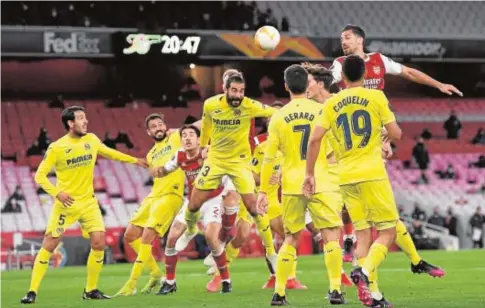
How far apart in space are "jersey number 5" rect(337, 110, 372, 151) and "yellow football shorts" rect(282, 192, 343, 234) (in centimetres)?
99

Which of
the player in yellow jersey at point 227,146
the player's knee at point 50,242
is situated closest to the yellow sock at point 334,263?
the player in yellow jersey at point 227,146

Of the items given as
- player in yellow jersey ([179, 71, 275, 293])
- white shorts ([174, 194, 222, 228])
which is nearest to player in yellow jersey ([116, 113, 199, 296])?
white shorts ([174, 194, 222, 228])

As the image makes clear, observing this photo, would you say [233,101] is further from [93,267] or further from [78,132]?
[93,267]

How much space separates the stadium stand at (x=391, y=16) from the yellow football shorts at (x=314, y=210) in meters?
25.0

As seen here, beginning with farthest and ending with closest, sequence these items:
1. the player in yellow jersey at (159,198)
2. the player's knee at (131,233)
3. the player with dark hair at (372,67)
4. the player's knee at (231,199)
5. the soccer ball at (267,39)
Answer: the player's knee at (131,233) < the soccer ball at (267,39) < the player in yellow jersey at (159,198) < the player's knee at (231,199) < the player with dark hair at (372,67)

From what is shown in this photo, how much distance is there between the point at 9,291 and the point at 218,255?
3.85 meters

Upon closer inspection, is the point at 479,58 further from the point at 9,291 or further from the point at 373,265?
the point at 373,265

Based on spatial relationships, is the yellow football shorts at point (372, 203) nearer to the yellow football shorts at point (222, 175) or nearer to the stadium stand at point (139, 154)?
the yellow football shorts at point (222, 175)

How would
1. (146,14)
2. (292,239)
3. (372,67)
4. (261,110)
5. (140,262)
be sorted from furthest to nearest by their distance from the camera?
1. (146,14)
2. (140,262)
3. (261,110)
4. (372,67)
5. (292,239)

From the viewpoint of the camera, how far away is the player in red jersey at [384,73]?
10.0 metres

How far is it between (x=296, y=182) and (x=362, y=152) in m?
1.05

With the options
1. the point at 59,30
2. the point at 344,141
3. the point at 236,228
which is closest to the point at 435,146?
the point at 59,30

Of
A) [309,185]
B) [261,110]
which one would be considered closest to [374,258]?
[309,185]

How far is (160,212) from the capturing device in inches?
518
